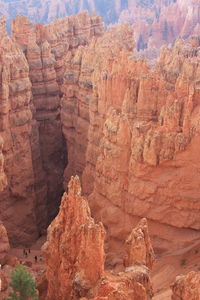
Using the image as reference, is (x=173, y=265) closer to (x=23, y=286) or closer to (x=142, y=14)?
(x=23, y=286)

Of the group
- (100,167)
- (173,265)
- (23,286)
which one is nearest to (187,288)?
(23,286)

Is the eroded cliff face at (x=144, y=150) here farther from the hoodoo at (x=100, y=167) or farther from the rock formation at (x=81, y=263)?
the rock formation at (x=81, y=263)

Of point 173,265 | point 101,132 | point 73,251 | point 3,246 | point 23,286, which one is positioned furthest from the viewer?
point 101,132

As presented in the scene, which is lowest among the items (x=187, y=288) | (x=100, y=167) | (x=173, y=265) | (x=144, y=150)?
(x=173, y=265)

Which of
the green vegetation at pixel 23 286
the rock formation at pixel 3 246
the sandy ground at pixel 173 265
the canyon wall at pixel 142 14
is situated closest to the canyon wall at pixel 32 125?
the rock formation at pixel 3 246

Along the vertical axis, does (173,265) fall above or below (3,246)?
above

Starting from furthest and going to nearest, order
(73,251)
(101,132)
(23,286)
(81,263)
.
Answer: (101,132) → (73,251) → (23,286) → (81,263)

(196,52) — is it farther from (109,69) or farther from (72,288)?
(72,288)
